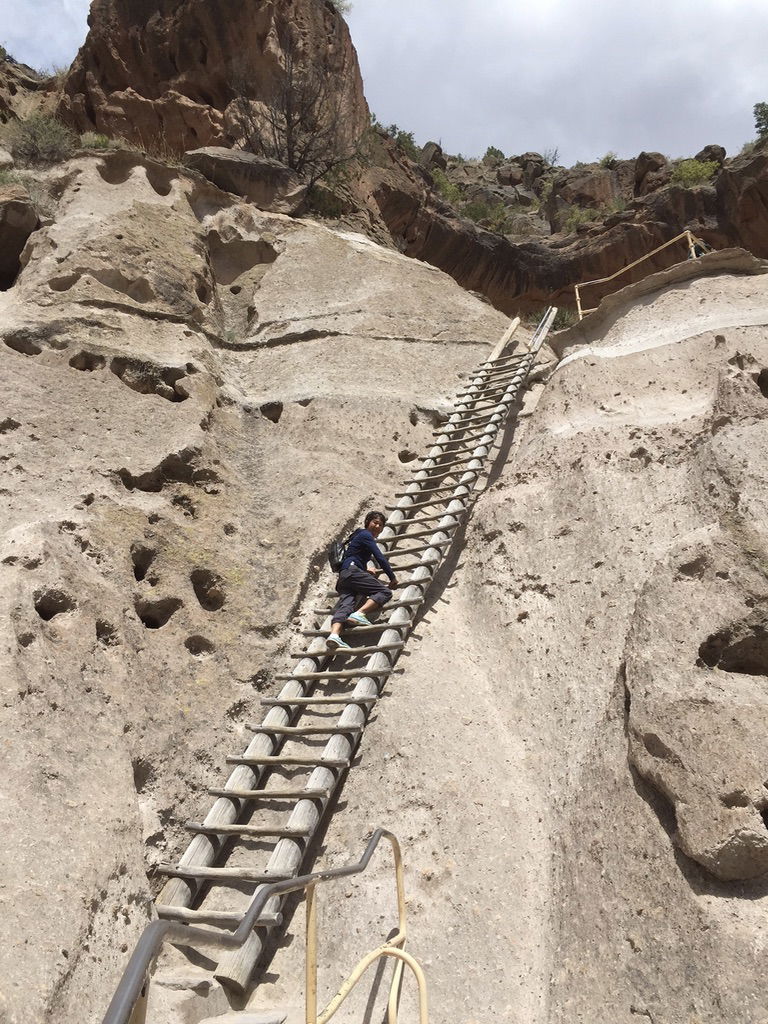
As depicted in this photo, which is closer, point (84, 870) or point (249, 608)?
point (84, 870)

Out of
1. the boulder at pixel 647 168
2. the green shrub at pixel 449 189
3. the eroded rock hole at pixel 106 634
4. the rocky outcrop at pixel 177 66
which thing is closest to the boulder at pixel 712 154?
the boulder at pixel 647 168

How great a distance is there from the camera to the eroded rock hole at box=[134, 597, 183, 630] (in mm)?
Result: 5426

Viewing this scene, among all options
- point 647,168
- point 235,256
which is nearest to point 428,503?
point 235,256

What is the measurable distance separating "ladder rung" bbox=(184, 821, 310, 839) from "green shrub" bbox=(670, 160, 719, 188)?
17808 millimetres

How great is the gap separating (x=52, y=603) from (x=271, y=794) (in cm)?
166

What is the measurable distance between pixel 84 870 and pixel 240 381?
5.68 m

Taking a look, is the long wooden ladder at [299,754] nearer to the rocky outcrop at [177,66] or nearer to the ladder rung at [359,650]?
the ladder rung at [359,650]

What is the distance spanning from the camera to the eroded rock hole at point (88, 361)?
276 inches

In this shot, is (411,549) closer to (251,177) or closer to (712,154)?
(251,177)

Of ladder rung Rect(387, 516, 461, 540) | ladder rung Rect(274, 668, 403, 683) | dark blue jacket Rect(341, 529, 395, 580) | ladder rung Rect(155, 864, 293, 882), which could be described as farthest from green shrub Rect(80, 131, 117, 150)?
ladder rung Rect(155, 864, 293, 882)

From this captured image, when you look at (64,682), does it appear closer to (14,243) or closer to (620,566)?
(620,566)

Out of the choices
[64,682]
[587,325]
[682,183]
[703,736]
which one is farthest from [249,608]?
[682,183]

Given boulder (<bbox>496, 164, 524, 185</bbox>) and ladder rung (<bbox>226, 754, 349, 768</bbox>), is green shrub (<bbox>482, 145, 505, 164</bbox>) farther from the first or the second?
ladder rung (<bbox>226, 754, 349, 768</bbox>)

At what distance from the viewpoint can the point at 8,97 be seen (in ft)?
47.1
